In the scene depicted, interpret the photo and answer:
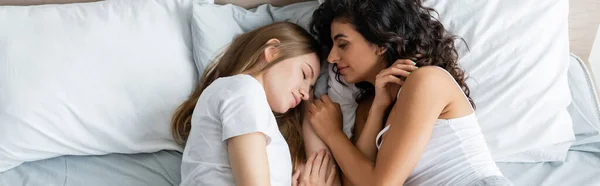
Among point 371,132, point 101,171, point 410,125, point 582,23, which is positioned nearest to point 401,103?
point 410,125

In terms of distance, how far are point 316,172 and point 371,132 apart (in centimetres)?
17

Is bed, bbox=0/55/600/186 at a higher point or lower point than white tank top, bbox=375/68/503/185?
lower

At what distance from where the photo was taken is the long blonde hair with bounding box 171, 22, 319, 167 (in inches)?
60.3

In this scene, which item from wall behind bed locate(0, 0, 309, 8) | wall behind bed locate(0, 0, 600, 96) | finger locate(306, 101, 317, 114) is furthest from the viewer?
wall behind bed locate(0, 0, 600, 96)

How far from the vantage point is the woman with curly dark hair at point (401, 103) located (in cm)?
140

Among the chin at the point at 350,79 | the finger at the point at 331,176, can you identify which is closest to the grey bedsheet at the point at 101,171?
the finger at the point at 331,176

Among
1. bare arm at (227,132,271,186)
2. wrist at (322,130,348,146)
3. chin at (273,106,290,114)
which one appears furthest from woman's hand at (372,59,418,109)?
bare arm at (227,132,271,186)

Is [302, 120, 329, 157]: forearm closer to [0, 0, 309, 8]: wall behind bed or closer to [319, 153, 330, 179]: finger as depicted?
[319, 153, 330, 179]: finger

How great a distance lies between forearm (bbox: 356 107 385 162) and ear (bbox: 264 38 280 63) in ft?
0.90

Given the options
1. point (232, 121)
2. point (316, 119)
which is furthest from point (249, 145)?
point (316, 119)

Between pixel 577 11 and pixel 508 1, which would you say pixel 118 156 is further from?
pixel 577 11

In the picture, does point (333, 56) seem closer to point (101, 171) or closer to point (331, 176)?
point (331, 176)

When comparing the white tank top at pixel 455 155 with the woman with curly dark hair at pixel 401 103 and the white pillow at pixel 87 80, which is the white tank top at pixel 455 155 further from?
the white pillow at pixel 87 80

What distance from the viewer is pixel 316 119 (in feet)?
5.23
